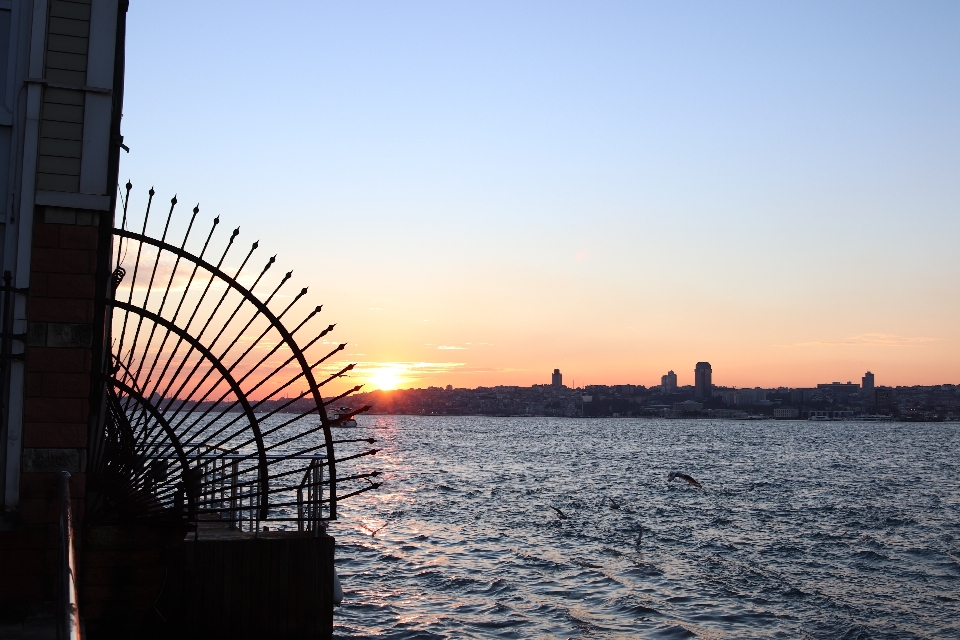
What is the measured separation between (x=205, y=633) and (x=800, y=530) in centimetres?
2898

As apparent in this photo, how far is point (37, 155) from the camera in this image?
27.5 feet

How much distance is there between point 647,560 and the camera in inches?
1076

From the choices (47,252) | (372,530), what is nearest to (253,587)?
(47,252)

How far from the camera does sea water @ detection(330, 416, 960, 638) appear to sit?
19.5 metres

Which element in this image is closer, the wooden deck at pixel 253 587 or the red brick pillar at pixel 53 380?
the red brick pillar at pixel 53 380

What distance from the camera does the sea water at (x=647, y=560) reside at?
64.0ft

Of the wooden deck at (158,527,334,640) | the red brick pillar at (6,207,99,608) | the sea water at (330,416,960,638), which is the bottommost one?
the sea water at (330,416,960,638)

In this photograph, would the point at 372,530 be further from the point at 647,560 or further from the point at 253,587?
the point at 253,587

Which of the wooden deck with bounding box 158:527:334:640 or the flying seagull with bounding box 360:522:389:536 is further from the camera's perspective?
the flying seagull with bounding box 360:522:389:536

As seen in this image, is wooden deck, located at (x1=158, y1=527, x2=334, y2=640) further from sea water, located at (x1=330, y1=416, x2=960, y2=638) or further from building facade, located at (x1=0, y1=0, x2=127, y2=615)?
sea water, located at (x1=330, y1=416, x2=960, y2=638)

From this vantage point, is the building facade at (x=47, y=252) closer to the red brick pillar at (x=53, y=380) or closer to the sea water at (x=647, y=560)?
the red brick pillar at (x=53, y=380)

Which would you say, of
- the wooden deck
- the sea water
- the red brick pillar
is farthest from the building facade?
the sea water

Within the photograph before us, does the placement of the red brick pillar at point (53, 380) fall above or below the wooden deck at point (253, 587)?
above

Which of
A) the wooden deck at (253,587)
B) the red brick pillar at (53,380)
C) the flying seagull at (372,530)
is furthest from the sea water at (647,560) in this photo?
the red brick pillar at (53,380)
